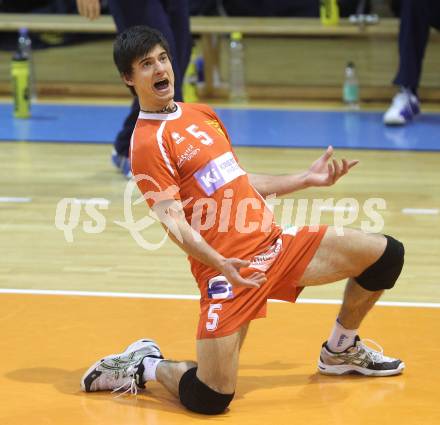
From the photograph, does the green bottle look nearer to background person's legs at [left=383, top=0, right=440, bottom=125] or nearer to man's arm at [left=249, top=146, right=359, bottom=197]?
background person's legs at [left=383, top=0, right=440, bottom=125]

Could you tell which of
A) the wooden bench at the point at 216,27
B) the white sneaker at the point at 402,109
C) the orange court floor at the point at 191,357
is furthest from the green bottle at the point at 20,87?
the orange court floor at the point at 191,357

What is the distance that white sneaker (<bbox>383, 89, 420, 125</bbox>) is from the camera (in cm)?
794

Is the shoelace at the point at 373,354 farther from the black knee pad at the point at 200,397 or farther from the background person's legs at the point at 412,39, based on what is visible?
the background person's legs at the point at 412,39

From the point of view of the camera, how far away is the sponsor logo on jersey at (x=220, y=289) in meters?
3.64

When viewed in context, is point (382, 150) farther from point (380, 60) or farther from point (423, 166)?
point (380, 60)

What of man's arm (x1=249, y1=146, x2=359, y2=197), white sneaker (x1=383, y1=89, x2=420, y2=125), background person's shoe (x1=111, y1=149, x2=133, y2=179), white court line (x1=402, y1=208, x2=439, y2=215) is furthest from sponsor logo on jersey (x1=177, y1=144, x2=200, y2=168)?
white sneaker (x1=383, y1=89, x2=420, y2=125)

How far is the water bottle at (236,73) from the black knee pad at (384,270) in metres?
5.42

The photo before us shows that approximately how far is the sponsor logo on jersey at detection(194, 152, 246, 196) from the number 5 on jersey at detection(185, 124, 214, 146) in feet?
0.22

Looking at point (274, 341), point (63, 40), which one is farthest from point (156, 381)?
point (63, 40)

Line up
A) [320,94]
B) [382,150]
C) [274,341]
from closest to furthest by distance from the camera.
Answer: [274,341]
[382,150]
[320,94]

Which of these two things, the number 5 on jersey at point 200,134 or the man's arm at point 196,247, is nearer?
the man's arm at point 196,247

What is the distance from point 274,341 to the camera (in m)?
4.17

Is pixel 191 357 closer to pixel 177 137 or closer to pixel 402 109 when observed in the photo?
pixel 177 137

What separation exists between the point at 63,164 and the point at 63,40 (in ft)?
13.0
